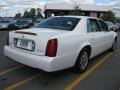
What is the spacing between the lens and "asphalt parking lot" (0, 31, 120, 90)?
567 cm

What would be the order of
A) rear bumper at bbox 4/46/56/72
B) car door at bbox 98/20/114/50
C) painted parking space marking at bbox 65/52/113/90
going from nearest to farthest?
rear bumper at bbox 4/46/56/72 → painted parking space marking at bbox 65/52/113/90 → car door at bbox 98/20/114/50

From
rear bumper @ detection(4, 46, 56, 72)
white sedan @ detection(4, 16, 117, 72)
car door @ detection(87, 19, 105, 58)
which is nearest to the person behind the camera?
rear bumper @ detection(4, 46, 56, 72)

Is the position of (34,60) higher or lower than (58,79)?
higher

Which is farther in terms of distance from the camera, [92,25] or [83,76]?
[92,25]

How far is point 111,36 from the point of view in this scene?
31.8 feet

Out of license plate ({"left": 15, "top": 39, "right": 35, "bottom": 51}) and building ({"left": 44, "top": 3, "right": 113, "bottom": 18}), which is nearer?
license plate ({"left": 15, "top": 39, "right": 35, "bottom": 51})

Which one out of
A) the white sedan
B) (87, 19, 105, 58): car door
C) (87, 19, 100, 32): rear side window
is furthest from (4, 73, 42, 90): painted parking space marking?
(87, 19, 100, 32): rear side window

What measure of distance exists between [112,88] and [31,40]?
86.0 inches

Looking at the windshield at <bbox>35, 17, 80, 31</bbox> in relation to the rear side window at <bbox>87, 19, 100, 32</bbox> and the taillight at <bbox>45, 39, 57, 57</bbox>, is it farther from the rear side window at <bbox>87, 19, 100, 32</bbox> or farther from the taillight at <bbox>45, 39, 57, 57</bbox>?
the taillight at <bbox>45, 39, 57, 57</bbox>

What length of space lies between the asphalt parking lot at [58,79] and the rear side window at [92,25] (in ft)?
3.86

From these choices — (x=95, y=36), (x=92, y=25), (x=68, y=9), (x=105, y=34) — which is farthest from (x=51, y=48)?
(x=68, y=9)

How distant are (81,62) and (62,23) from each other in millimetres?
1239

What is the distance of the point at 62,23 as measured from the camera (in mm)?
7070

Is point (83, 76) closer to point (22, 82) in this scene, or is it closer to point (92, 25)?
point (22, 82)
